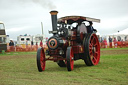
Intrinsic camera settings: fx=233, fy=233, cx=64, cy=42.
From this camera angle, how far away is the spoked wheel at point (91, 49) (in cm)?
870

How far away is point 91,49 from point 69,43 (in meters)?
1.25

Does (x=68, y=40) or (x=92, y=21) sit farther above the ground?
(x=92, y=21)

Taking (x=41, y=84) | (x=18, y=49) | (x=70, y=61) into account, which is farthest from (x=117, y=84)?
(x=18, y=49)

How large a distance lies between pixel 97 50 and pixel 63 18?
2.17 meters

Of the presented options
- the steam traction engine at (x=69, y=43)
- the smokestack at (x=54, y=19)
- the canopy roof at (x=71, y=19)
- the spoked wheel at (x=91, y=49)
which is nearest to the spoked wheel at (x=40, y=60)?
the steam traction engine at (x=69, y=43)

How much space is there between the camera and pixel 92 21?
9.66 meters

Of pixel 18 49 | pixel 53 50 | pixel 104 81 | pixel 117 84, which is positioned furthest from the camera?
pixel 18 49

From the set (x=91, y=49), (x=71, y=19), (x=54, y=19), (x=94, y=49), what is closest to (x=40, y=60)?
(x=54, y=19)

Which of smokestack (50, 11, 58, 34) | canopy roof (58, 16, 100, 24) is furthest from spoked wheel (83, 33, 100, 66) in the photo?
smokestack (50, 11, 58, 34)

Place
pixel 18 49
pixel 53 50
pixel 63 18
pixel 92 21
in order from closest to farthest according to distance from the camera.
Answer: pixel 53 50 < pixel 63 18 < pixel 92 21 < pixel 18 49

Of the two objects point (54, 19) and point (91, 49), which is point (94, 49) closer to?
point (91, 49)

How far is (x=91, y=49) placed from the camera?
9.31m

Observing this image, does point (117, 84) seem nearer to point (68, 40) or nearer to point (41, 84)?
point (41, 84)

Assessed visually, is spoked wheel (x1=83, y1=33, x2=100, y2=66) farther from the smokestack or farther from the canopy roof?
the smokestack
